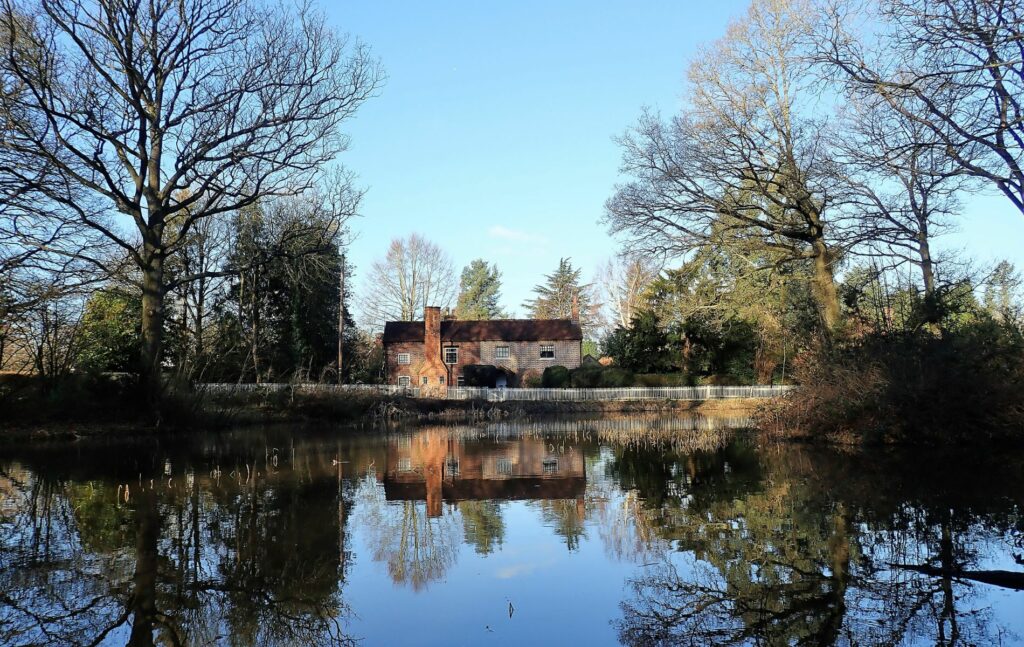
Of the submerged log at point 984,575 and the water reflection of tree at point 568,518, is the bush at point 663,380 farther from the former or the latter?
the submerged log at point 984,575

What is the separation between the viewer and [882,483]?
31.8 feet

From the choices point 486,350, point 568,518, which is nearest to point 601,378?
point 486,350

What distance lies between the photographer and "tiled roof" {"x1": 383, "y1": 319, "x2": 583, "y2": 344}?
50.9 meters

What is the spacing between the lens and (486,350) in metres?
51.3

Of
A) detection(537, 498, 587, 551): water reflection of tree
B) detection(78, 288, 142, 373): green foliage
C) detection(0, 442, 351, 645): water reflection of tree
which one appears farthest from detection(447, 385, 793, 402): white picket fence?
detection(0, 442, 351, 645): water reflection of tree

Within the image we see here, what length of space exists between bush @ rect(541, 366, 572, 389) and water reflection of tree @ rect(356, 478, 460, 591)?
115 ft

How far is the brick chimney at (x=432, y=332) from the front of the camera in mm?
49281

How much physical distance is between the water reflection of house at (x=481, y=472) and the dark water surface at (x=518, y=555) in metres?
0.10

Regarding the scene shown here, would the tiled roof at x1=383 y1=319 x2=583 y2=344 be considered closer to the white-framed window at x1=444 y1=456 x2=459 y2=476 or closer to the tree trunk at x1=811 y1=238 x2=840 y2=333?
the tree trunk at x1=811 y1=238 x2=840 y2=333

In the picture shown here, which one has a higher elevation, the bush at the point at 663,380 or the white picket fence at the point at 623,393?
the bush at the point at 663,380

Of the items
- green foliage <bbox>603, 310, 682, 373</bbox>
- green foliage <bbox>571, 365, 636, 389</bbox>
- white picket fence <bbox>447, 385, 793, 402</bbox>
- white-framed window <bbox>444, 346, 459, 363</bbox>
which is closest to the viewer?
white picket fence <bbox>447, 385, 793, 402</bbox>

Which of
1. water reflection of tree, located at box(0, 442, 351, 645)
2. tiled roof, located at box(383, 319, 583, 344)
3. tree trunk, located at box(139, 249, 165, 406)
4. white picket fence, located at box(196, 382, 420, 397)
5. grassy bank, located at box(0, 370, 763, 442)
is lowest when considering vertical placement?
water reflection of tree, located at box(0, 442, 351, 645)

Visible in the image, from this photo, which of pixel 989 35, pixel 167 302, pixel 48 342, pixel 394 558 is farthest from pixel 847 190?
pixel 167 302

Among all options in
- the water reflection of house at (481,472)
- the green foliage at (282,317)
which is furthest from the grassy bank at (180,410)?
the water reflection of house at (481,472)
